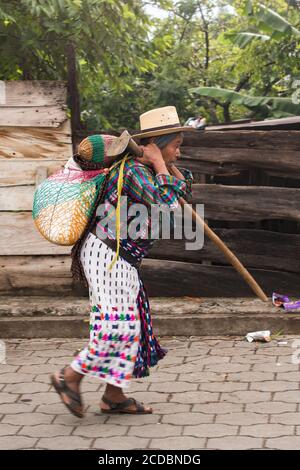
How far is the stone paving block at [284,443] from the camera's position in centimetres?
436

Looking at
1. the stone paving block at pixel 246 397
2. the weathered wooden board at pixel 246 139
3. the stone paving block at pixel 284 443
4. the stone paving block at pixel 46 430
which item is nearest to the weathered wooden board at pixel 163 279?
the weathered wooden board at pixel 246 139

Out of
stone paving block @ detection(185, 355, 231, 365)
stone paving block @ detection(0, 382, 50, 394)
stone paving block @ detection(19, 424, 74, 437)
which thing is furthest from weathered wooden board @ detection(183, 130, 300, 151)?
stone paving block @ detection(19, 424, 74, 437)

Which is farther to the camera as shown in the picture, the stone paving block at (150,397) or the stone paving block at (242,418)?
the stone paving block at (150,397)

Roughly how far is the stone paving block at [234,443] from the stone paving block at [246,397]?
0.68m

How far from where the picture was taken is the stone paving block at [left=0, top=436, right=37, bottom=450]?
4.52 metres

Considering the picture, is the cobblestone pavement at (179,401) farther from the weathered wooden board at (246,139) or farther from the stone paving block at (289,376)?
the weathered wooden board at (246,139)

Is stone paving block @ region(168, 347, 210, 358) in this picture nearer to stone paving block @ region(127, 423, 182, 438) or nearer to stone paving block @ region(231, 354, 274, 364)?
stone paving block @ region(231, 354, 274, 364)

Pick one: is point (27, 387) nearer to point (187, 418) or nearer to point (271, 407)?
point (187, 418)

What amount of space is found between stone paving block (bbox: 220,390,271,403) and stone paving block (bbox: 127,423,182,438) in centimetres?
57

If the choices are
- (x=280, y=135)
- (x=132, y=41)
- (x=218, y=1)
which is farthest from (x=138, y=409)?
(x=218, y=1)
